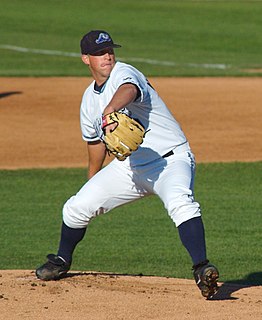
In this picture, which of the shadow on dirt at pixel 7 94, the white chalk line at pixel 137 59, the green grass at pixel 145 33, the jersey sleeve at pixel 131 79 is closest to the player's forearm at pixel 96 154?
the jersey sleeve at pixel 131 79

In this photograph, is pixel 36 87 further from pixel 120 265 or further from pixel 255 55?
pixel 120 265

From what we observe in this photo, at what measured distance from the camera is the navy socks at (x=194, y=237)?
649 centimetres

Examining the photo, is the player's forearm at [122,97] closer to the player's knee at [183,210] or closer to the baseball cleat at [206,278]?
the player's knee at [183,210]

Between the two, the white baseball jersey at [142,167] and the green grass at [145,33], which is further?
the green grass at [145,33]

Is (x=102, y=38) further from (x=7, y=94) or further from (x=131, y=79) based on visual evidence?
(x=7, y=94)

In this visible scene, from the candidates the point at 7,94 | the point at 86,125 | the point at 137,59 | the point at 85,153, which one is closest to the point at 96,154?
the point at 86,125

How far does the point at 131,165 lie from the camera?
6871mm

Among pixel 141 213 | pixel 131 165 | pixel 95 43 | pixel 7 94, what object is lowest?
pixel 7 94

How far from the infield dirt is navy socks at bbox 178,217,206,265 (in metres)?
0.31

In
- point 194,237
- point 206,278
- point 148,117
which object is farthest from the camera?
point 148,117

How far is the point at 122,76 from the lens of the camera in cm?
650

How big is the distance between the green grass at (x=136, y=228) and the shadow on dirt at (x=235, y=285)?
0.14 ft

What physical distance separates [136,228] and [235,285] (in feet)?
8.95

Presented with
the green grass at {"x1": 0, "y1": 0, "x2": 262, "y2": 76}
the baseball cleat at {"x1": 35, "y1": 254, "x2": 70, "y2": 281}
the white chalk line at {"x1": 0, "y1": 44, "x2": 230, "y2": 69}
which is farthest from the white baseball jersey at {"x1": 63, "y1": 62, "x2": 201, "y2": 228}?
the white chalk line at {"x1": 0, "y1": 44, "x2": 230, "y2": 69}
